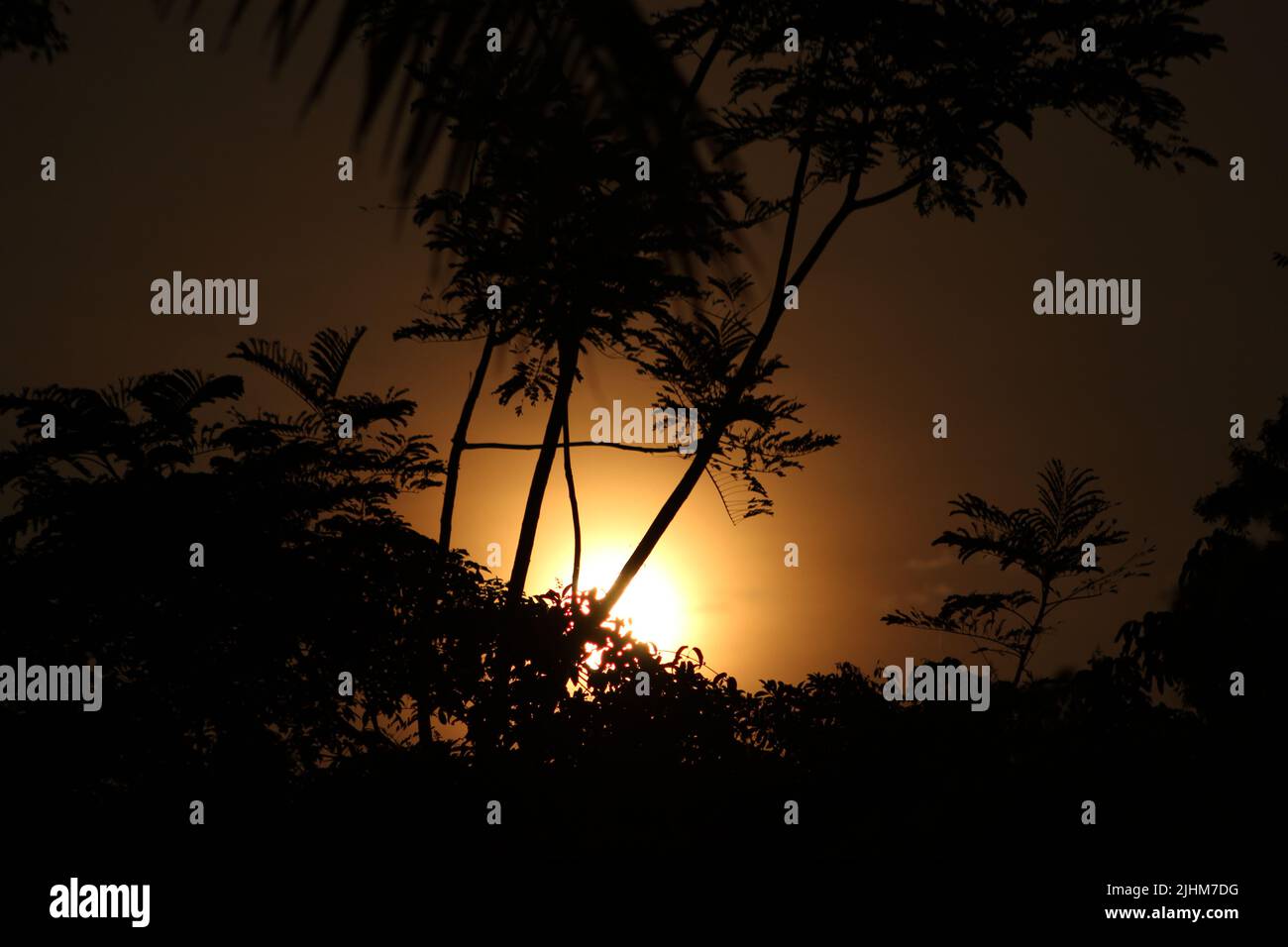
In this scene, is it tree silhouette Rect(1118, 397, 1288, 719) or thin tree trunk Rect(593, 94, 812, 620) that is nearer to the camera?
tree silhouette Rect(1118, 397, 1288, 719)

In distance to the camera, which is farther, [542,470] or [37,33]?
[542,470]

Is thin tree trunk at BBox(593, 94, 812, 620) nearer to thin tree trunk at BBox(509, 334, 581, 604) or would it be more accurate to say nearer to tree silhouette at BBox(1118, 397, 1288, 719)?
thin tree trunk at BBox(509, 334, 581, 604)

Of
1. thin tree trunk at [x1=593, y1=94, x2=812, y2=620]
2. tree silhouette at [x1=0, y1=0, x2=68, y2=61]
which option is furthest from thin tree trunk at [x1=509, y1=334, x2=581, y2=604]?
tree silhouette at [x1=0, y1=0, x2=68, y2=61]

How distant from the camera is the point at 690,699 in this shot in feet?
20.7

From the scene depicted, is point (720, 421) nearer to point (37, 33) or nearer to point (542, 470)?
point (542, 470)

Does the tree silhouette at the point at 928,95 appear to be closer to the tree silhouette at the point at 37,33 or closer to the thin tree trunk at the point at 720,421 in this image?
the thin tree trunk at the point at 720,421

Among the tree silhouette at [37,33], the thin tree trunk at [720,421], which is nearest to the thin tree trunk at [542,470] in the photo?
the thin tree trunk at [720,421]

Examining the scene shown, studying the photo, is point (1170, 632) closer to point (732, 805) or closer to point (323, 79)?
point (732, 805)

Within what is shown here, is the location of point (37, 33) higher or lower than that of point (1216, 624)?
higher

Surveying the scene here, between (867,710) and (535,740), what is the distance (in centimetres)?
195

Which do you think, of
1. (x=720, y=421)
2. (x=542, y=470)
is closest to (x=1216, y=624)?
(x=720, y=421)
